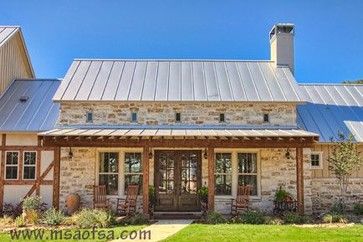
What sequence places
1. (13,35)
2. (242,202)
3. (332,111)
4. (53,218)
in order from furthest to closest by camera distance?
(13,35) → (332,111) → (242,202) → (53,218)

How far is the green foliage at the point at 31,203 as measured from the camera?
43.4ft

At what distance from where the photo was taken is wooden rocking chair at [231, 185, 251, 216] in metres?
13.4

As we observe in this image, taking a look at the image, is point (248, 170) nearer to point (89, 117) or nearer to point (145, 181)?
point (145, 181)

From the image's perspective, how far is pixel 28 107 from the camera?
16328mm

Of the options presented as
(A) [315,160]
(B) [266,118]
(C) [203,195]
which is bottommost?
(C) [203,195]

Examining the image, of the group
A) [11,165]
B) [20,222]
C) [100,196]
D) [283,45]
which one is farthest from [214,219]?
[283,45]

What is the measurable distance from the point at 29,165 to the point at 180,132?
545 cm

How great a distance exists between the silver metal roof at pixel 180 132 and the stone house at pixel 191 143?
0.03 metres

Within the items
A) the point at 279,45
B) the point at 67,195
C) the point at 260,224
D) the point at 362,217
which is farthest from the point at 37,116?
the point at 362,217

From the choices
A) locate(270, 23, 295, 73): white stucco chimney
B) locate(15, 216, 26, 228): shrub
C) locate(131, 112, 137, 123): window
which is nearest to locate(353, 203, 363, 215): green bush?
locate(270, 23, 295, 73): white stucco chimney

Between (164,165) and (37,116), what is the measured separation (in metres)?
5.08

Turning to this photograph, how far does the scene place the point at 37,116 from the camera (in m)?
15.7

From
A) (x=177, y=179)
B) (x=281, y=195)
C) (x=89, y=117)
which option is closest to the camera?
(x=281, y=195)

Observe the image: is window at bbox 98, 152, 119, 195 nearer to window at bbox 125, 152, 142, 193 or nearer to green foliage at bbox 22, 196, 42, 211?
window at bbox 125, 152, 142, 193
